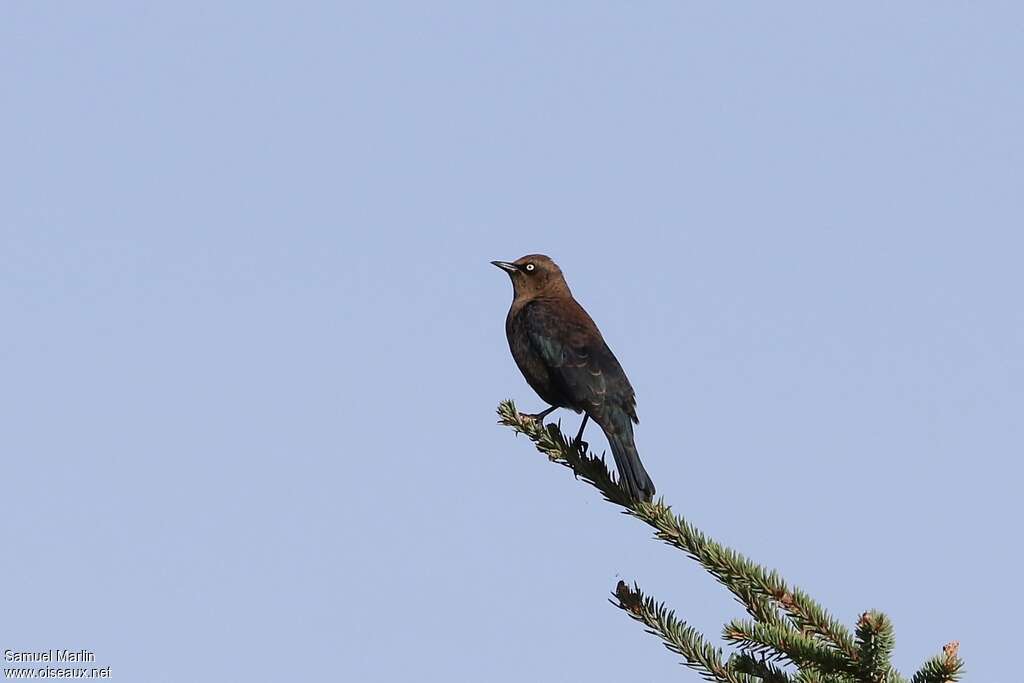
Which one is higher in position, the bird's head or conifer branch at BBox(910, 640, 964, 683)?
the bird's head

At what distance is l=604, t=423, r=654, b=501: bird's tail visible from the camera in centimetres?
627


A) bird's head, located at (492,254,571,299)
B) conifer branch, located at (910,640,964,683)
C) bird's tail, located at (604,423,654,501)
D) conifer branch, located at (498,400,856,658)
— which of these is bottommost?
conifer branch, located at (910,640,964,683)

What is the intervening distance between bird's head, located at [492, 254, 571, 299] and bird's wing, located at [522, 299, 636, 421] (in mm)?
997

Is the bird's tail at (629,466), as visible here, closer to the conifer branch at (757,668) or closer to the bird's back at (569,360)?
the bird's back at (569,360)

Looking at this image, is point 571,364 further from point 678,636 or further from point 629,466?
point 678,636

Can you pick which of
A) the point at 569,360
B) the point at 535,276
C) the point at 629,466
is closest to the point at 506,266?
the point at 535,276

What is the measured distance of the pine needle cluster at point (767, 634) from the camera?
3.88 metres

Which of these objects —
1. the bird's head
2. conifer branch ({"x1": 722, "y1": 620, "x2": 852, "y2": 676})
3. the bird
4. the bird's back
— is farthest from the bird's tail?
the bird's head

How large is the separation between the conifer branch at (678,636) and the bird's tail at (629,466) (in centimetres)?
106

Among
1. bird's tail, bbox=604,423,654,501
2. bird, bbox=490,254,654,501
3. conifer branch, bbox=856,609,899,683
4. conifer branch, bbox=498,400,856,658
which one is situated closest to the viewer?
conifer branch, bbox=856,609,899,683

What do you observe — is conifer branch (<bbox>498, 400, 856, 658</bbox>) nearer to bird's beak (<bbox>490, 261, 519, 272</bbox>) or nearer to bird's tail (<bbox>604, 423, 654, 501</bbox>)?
bird's tail (<bbox>604, 423, 654, 501</bbox>)

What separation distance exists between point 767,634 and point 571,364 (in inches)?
224

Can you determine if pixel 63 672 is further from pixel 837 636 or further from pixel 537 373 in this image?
pixel 537 373

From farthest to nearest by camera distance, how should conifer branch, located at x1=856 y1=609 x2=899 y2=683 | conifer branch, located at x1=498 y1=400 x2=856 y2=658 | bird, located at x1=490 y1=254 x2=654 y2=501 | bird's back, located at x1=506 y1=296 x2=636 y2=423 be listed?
1. bird's back, located at x1=506 y1=296 x2=636 y2=423
2. bird, located at x1=490 y1=254 x2=654 y2=501
3. conifer branch, located at x1=498 y1=400 x2=856 y2=658
4. conifer branch, located at x1=856 y1=609 x2=899 y2=683
